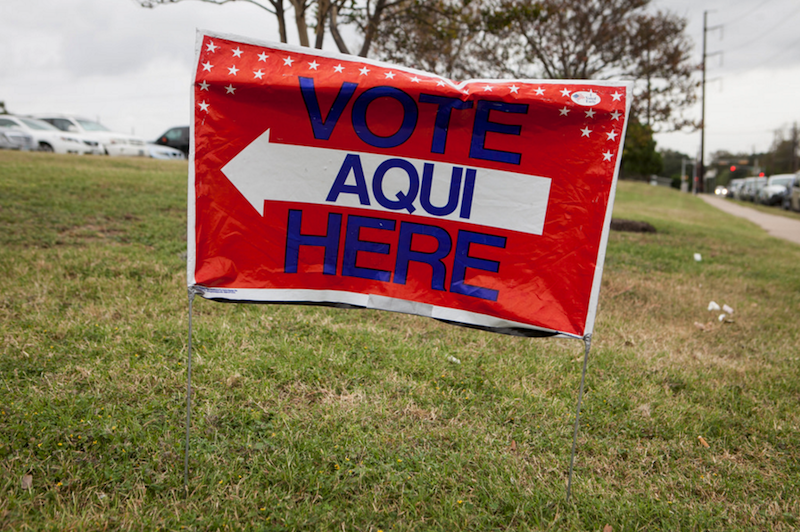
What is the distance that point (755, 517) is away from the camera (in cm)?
246

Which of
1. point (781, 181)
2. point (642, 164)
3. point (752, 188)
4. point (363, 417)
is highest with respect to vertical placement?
point (642, 164)

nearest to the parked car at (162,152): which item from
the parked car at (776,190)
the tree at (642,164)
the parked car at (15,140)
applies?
the parked car at (15,140)

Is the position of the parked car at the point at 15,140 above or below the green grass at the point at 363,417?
above

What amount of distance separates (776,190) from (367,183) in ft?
105

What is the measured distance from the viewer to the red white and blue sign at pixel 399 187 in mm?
2375

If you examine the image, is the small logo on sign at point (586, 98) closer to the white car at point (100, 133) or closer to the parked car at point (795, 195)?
the white car at point (100, 133)

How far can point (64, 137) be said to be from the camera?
15.6 metres

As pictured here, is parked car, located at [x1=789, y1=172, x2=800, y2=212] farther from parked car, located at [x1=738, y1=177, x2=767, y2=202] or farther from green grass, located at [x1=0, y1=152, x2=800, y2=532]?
green grass, located at [x1=0, y1=152, x2=800, y2=532]

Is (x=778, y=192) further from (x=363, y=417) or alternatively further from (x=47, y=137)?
(x=47, y=137)

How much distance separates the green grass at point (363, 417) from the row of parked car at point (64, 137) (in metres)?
12.0

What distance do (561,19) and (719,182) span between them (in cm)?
10044

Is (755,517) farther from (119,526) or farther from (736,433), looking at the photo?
(119,526)

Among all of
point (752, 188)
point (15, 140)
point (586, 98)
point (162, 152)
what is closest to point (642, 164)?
point (752, 188)

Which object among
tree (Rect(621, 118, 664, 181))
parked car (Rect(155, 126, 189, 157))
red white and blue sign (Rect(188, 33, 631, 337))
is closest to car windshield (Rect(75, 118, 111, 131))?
parked car (Rect(155, 126, 189, 157))
